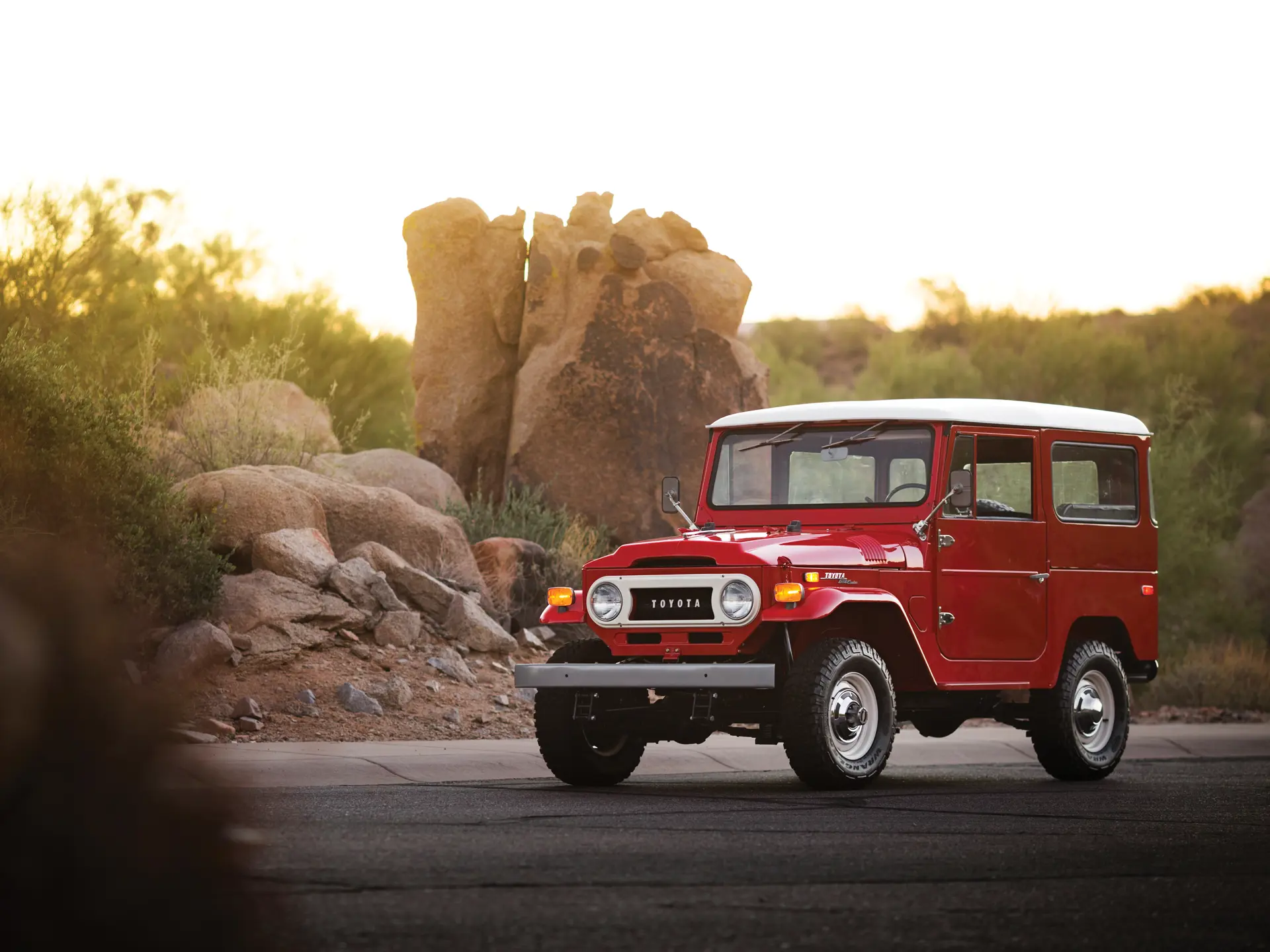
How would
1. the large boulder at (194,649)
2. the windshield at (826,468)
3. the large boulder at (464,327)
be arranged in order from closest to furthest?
the windshield at (826,468), the large boulder at (194,649), the large boulder at (464,327)

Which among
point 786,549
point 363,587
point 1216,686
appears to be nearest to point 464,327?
point 363,587

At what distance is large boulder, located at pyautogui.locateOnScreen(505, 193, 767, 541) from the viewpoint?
78.7 ft

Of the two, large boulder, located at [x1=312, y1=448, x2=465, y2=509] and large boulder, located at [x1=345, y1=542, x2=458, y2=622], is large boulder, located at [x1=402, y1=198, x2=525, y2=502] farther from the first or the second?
large boulder, located at [x1=345, y1=542, x2=458, y2=622]

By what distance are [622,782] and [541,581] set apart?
7634 millimetres

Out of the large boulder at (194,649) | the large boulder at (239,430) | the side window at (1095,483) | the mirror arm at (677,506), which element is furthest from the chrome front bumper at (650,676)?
the large boulder at (239,430)

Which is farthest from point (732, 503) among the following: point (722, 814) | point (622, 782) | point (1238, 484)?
point (1238, 484)

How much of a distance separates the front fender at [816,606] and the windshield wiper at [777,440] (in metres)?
→ 1.76

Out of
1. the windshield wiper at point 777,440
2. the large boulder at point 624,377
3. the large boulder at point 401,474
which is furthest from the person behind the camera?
the large boulder at point 624,377

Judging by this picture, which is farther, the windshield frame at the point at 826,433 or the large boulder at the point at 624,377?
the large boulder at the point at 624,377

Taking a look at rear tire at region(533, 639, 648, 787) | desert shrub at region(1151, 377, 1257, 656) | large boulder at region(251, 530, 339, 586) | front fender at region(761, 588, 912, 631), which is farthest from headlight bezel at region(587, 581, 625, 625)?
desert shrub at region(1151, 377, 1257, 656)

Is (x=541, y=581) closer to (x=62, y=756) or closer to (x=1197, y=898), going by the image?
(x=1197, y=898)

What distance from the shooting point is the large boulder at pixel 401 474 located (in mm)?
22734

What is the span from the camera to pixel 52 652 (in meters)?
4.34

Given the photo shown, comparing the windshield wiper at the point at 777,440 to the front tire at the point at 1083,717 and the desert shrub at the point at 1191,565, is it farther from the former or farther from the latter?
the desert shrub at the point at 1191,565
